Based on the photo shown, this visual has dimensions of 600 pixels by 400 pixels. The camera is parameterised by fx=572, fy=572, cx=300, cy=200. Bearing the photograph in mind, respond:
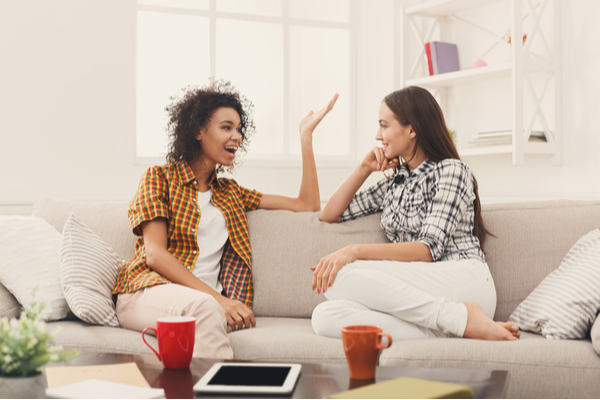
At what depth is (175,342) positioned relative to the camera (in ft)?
3.51

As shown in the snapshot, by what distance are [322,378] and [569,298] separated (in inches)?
36.4

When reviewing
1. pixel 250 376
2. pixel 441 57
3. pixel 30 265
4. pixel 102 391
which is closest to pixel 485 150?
pixel 441 57

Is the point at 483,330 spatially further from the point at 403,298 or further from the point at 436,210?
the point at 436,210

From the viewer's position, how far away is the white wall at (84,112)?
2967mm

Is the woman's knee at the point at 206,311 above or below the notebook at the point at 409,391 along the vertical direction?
below

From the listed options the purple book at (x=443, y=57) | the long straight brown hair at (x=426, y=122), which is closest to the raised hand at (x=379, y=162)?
the long straight brown hair at (x=426, y=122)

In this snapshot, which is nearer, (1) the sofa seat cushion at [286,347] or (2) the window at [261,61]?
(1) the sofa seat cushion at [286,347]

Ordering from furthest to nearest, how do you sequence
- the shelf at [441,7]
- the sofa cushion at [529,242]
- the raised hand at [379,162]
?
the shelf at [441,7] → the raised hand at [379,162] → the sofa cushion at [529,242]

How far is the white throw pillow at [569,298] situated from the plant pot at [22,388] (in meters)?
1.30

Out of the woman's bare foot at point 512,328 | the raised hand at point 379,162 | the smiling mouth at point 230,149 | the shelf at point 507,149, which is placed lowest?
the woman's bare foot at point 512,328

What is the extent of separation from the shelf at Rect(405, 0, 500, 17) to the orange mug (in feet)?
9.35

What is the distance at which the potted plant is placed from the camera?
34.2 inches

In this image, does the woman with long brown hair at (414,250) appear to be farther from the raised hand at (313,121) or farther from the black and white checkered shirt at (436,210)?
the raised hand at (313,121)

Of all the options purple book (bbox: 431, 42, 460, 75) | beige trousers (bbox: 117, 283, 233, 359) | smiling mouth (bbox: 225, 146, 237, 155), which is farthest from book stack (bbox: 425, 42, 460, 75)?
beige trousers (bbox: 117, 283, 233, 359)
